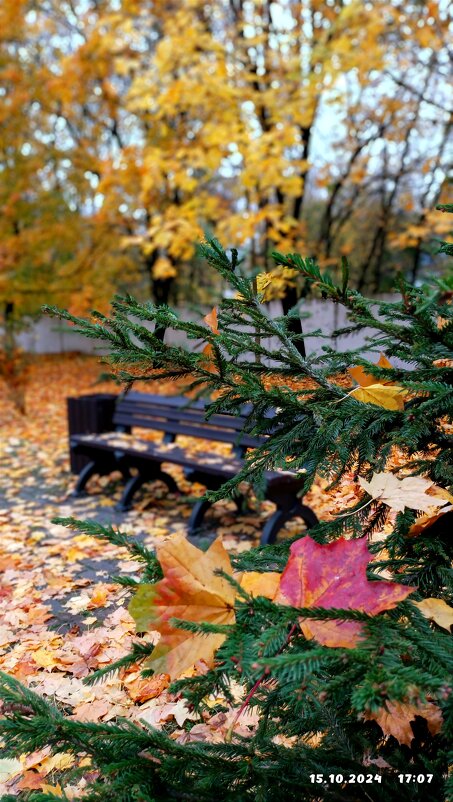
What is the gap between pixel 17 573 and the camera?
3922 mm

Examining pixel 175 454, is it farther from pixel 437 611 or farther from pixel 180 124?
pixel 180 124

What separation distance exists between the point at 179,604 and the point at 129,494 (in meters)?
4.56

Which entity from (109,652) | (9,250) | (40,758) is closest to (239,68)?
(9,250)

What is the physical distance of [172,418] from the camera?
5863 millimetres

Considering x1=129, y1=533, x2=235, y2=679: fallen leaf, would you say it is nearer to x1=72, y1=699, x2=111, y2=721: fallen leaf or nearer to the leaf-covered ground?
the leaf-covered ground

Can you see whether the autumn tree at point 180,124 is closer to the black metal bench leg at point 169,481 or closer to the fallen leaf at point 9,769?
the black metal bench leg at point 169,481

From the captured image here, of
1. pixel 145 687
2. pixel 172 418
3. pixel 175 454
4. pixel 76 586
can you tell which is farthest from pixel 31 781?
pixel 172 418

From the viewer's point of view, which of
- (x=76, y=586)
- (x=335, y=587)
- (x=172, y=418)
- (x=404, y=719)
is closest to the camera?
(x=335, y=587)

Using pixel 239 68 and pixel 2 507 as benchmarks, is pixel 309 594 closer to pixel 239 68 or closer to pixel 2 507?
pixel 2 507

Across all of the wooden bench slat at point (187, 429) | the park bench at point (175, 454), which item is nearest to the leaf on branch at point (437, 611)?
the park bench at point (175, 454)

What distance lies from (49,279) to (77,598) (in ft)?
36.9

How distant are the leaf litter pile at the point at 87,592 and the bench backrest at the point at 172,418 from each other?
57 centimetres

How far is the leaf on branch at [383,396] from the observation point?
1180mm

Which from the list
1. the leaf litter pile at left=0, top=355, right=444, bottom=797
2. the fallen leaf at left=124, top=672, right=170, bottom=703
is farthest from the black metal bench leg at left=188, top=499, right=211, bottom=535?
the fallen leaf at left=124, top=672, right=170, bottom=703
